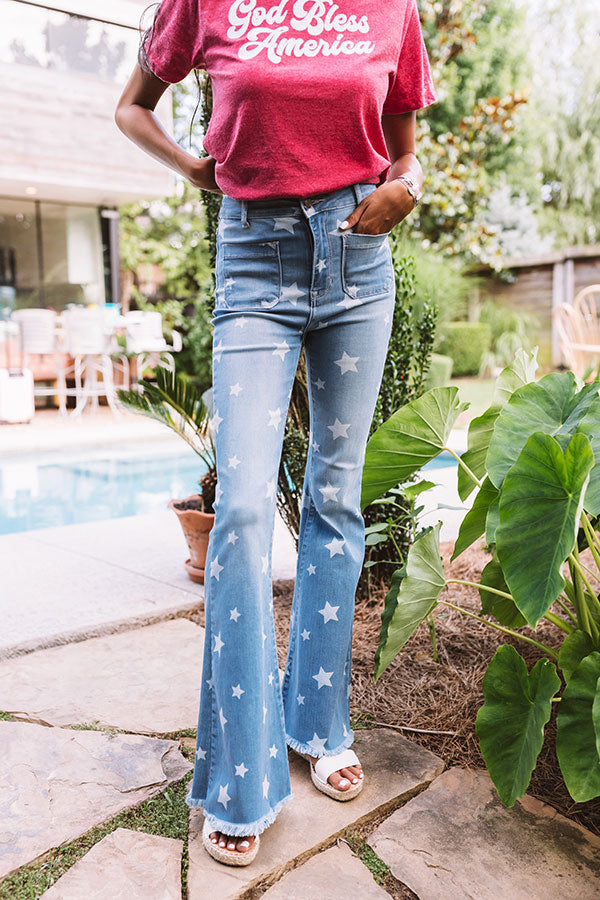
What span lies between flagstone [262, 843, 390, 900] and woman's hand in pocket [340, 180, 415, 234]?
106cm

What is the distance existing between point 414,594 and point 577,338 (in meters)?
5.67

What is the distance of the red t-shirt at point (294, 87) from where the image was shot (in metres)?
1.31

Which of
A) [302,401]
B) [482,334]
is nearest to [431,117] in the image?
[482,334]

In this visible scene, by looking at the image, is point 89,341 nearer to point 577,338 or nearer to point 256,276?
point 577,338

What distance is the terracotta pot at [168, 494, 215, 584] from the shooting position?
269cm

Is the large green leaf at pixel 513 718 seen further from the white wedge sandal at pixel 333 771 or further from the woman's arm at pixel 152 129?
the woman's arm at pixel 152 129

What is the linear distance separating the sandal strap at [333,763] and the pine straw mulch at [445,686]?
235 mm

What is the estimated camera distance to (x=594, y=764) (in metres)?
1.28

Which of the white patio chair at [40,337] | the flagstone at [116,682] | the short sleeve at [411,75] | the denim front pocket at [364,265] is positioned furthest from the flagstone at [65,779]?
the white patio chair at [40,337]

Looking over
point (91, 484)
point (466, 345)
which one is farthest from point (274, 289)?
point (466, 345)

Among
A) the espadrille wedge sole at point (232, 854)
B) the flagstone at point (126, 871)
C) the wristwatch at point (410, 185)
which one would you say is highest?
the wristwatch at point (410, 185)

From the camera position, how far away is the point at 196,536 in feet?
8.92

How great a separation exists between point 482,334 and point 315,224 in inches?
377

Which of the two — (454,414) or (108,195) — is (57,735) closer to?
(454,414)
